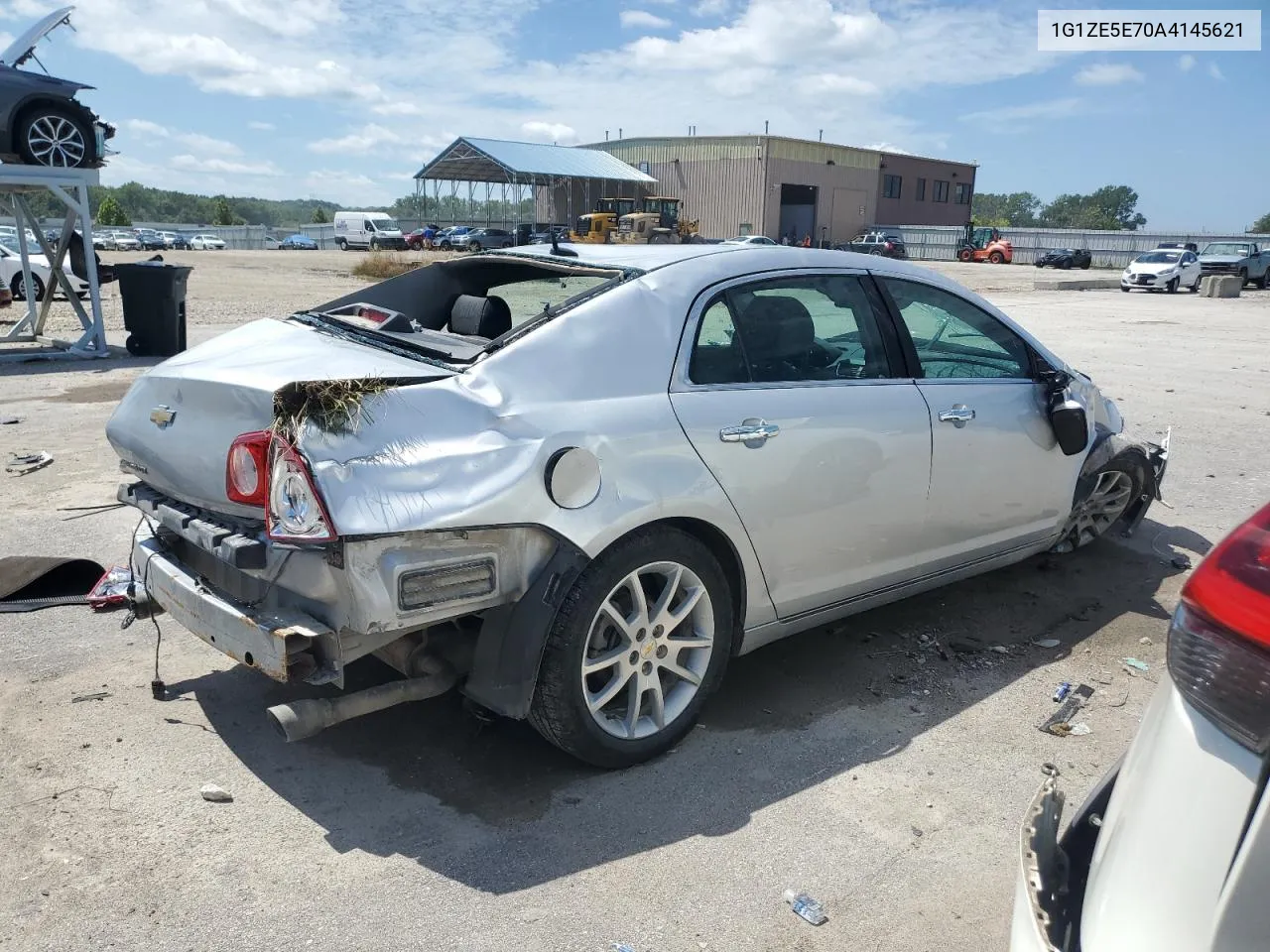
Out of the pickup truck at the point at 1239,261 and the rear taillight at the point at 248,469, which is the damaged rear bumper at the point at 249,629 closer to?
the rear taillight at the point at 248,469

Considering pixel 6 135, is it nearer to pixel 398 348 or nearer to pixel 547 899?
pixel 398 348

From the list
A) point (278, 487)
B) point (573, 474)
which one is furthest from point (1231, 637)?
point (278, 487)

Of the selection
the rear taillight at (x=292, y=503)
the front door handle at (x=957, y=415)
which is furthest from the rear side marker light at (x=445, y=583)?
the front door handle at (x=957, y=415)

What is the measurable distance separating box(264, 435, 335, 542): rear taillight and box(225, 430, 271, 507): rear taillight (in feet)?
0.29

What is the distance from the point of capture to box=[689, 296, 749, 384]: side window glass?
3444 mm

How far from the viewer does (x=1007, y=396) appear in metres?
4.36

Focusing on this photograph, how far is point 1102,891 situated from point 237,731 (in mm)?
2961

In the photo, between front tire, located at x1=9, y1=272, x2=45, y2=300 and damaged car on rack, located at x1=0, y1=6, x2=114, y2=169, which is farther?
front tire, located at x1=9, y1=272, x2=45, y2=300

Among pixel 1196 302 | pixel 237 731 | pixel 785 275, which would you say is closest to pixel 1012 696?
pixel 785 275

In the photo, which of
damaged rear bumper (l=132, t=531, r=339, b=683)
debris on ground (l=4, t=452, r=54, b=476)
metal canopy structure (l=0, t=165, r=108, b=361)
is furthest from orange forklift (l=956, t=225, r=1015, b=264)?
damaged rear bumper (l=132, t=531, r=339, b=683)

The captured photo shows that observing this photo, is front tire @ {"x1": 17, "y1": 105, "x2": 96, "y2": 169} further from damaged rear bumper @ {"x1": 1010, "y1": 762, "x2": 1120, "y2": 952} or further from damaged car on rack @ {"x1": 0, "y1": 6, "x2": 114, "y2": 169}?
damaged rear bumper @ {"x1": 1010, "y1": 762, "x2": 1120, "y2": 952}

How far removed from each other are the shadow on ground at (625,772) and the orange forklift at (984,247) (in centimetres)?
5505

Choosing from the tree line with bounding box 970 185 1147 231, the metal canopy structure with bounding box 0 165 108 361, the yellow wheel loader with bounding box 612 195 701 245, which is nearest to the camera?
the metal canopy structure with bounding box 0 165 108 361

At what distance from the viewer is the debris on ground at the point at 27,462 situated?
6.93 meters
